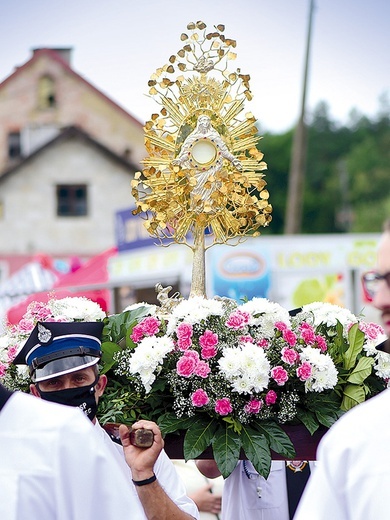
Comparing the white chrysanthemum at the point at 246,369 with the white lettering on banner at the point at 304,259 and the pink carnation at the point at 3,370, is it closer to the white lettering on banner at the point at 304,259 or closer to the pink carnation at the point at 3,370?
the pink carnation at the point at 3,370

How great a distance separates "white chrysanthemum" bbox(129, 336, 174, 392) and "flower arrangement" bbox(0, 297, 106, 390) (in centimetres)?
42

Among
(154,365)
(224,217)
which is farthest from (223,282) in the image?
(154,365)

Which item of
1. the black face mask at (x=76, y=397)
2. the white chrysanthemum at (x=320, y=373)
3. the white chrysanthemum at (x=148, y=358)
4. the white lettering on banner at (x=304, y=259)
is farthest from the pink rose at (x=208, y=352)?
the white lettering on banner at (x=304, y=259)

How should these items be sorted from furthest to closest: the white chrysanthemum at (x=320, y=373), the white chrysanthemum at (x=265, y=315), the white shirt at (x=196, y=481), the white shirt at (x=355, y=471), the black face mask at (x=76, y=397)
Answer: the white shirt at (x=196, y=481)
the white chrysanthemum at (x=265, y=315)
the white chrysanthemum at (x=320, y=373)
the black face mask at (x=76, y=397)
the white shirt at (x=355, y=471)

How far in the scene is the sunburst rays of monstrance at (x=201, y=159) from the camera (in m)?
4.42

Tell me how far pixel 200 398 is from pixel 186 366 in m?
0.13

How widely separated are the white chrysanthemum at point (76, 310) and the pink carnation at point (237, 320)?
63 centimetres

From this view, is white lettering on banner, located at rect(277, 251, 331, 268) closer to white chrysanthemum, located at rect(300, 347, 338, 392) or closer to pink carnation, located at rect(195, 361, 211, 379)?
white chrysanthemum, located at rect(300, 347, 338, 392)

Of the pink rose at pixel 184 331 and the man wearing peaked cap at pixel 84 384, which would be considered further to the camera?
the pink rose at pixel 184 331

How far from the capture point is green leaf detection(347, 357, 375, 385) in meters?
3.80

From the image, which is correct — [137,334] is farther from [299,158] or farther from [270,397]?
[299,158]

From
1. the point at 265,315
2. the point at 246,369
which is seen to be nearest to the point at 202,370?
the point at 246,369

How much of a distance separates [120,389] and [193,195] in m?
1.07

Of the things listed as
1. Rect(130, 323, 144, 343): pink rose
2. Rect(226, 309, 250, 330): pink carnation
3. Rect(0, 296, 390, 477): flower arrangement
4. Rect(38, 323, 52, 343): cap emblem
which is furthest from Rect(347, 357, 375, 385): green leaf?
Rect(38, 323, 52, 343): cap emblem
